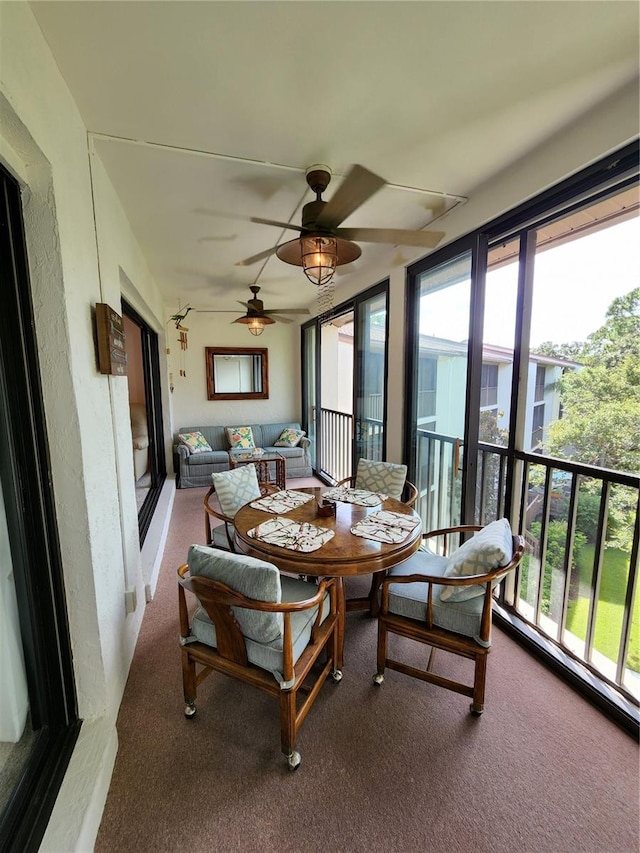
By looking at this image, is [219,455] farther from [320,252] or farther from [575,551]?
[575,551]

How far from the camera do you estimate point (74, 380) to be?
1352mm

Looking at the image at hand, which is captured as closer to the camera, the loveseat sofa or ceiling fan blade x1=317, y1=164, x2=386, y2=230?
ceiling fan blade x1=317, y1=164, x2=386, y2=230

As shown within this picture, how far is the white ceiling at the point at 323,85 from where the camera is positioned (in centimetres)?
112

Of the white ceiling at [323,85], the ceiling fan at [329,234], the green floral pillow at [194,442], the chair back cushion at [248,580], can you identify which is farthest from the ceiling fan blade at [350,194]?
the green floral pillow at [194,442]

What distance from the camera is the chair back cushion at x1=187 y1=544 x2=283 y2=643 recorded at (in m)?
1.30

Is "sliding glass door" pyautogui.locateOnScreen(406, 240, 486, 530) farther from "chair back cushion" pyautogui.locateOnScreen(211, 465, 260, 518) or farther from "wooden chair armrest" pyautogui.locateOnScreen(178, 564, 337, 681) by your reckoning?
"wooden chair armrest" pyautogui.locateOnScreen(178, 564, 337, 681)

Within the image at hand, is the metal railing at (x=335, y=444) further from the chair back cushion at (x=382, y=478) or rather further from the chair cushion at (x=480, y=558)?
the chair cushion at (x=480, y=558)

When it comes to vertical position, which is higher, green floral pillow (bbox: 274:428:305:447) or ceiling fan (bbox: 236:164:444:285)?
ceiling fan (bbox: 236:164:444:285)

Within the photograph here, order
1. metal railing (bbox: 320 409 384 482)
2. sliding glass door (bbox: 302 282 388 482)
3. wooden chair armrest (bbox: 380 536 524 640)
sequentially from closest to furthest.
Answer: wooden chair armrest (bbox: 380 536 524 640), sliding glass door (bbox: 302 282 388 482), metal railing (bbox: 320 409 384 482)

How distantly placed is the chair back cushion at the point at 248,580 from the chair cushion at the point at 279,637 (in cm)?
4

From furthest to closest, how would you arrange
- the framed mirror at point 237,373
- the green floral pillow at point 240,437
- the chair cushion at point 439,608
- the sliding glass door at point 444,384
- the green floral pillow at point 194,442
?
the framed mirror at point 237,373
the green floral pillow at point 240,437
the green floral pillow at point 194,442
the sliding glass door at point 444,384
the chair cushion at point 439,608

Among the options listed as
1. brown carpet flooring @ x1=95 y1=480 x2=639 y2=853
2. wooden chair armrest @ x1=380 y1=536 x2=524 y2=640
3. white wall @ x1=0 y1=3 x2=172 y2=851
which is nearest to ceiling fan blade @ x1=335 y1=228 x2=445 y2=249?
white wall @ x1=0 y1=3 x2=172 y2=851

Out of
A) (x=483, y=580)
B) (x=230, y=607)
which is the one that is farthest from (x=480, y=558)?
(x=230, y=607)

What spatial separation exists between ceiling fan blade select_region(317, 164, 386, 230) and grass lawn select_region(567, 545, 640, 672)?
2.14 meters
